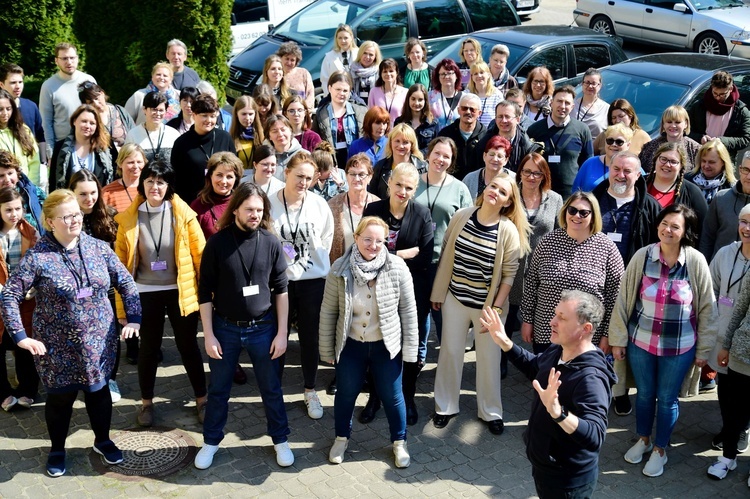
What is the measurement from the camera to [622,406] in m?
6.98

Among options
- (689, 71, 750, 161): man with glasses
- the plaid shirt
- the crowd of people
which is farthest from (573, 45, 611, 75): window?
the plaid shirt

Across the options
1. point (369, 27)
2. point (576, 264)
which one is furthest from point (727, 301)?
point (369, 27)

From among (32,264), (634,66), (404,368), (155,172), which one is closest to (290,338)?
(404,368)

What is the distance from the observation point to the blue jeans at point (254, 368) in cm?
605

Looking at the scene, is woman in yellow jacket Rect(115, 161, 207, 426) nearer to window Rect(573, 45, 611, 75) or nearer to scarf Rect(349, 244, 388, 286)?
scarf Rect(349, 244, 388, 286)

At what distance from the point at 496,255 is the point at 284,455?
210 cm

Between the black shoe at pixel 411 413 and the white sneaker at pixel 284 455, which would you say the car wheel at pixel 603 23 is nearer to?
the black shoe at pixel 411 413

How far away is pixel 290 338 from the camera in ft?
26.7

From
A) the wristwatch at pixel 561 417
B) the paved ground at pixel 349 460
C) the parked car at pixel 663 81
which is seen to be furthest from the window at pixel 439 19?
the wristwatch at pixel 561 417

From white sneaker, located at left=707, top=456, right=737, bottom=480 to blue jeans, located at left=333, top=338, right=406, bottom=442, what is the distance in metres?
2.20

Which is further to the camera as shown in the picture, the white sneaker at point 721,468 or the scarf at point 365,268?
the white sneaker at point 721,468

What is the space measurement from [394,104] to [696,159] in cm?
350

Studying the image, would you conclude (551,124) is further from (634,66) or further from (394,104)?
(634,66)

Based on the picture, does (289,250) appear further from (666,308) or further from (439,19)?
(439,19)
